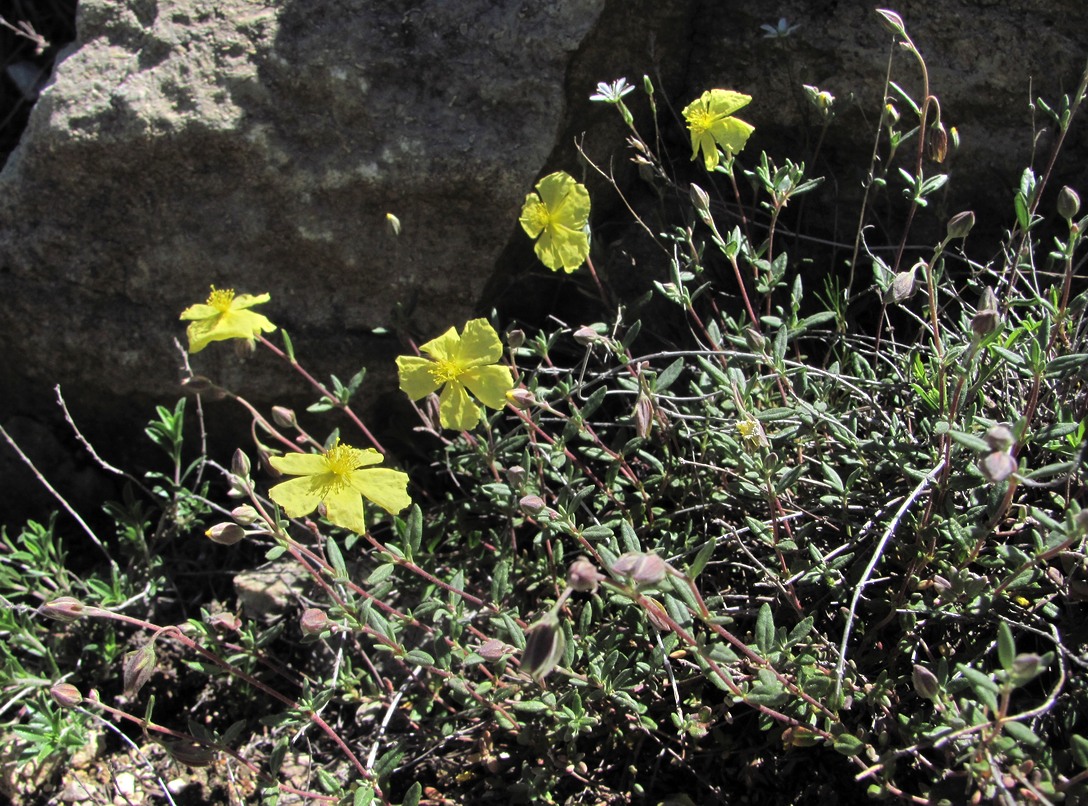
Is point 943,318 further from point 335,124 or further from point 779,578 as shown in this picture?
point 335,124

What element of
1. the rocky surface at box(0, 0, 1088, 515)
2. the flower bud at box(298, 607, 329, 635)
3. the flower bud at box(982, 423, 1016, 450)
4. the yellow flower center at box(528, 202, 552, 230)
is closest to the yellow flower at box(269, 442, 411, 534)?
the flower bud at box(298, 607, 329, 635)

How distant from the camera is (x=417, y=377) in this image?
2660 millimetres

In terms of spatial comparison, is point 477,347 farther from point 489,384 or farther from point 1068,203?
point 1068,203

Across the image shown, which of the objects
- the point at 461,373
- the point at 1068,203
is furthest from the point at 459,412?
the point at 1068,203

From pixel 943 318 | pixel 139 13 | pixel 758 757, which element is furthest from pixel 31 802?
pixel 943 318

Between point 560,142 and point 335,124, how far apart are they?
75 centimetres

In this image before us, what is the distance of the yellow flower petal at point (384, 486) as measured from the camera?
8.27ft

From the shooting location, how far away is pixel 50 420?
3.54 m

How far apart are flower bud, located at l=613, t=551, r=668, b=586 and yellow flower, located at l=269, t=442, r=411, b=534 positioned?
822 millimetres

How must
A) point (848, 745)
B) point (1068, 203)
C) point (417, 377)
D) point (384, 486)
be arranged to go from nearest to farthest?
point (848, 745) < point (1068, 203) < point (384, 486) < point (417, 377)

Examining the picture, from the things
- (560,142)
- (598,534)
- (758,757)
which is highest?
(560,142)

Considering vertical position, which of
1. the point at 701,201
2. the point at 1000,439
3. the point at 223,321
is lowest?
the point at 223,321

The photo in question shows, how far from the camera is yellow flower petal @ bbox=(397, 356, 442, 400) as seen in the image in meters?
2.64

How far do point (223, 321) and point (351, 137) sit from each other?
794 mm
